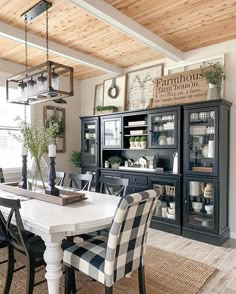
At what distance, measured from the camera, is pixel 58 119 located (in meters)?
4.88

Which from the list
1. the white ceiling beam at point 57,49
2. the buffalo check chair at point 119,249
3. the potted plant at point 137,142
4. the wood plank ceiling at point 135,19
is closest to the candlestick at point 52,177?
the buffalo check chair at point 119,249

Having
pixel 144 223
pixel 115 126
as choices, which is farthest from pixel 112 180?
pixel 115 126

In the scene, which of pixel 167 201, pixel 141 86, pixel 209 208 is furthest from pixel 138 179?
pixel 141 86

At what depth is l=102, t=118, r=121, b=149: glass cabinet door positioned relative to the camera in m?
4.44

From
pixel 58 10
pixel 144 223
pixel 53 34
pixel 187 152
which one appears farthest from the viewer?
pixel 187 152

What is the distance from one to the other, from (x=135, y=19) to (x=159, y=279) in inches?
112

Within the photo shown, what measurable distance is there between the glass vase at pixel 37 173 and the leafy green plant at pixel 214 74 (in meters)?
2.50

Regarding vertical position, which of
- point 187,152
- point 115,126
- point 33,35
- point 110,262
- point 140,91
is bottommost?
point 110,262

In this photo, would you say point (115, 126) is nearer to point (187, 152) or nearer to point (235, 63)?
point (187, 152)

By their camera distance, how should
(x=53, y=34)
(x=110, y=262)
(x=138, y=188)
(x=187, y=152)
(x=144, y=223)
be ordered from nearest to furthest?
(x=110, y=262) → (x=144, y=223) → (x=53, y=34) → (x=187, y=152) → (x=138, y=188)

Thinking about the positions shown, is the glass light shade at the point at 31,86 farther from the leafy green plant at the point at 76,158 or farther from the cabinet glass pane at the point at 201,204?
the leafy green plant at the point at 76,158

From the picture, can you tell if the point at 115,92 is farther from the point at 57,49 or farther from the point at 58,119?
the point at 57,49

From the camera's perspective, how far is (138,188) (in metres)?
4.05

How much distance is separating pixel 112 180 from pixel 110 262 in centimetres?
131
